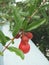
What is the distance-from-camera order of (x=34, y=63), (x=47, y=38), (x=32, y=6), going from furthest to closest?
1. (x=47, y=38)
2. (x=34, y=63)
3. (x=32, y=6)

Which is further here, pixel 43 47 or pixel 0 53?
pixel 43 47

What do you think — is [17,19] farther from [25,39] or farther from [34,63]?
[34,63]

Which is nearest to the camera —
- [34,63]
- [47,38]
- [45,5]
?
[45,5]

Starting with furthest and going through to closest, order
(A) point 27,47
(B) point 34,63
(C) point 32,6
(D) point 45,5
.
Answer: (B) point 34,63 → (D) point 45,5 → (C) point 32,6 → (A) point 27,47

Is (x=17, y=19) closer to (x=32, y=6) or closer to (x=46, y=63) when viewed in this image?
(x=32, y=6)

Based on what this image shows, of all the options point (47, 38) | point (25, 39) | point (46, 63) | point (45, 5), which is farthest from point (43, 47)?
point (25, 39)

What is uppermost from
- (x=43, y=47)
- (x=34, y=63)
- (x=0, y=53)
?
(x=0, y=53)

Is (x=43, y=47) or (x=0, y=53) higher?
(x=0, y=53)

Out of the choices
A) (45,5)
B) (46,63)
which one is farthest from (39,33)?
(45,5)

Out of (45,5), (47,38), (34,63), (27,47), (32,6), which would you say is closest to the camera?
(27,47)

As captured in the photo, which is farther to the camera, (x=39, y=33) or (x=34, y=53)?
(x=39, y=33)
